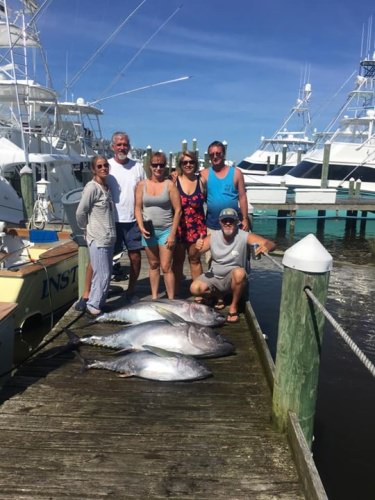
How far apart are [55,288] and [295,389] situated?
418cm

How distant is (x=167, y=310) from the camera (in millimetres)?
4293

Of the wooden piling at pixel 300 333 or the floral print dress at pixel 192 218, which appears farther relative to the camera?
the floral print dress at pixel 192 218

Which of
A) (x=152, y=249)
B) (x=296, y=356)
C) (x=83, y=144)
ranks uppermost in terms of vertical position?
(x=83, y=144)

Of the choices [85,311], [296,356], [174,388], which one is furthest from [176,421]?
[85,311]

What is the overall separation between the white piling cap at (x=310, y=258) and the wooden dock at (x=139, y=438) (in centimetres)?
113

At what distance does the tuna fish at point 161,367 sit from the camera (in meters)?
3.51

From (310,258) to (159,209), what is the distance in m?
2.36

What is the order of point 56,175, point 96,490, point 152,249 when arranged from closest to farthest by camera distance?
point 96,490 → point 152,249 → point 56,175

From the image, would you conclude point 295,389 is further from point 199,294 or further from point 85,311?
point 85,311

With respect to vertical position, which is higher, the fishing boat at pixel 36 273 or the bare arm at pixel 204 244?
the bare arm at pixel 204 244

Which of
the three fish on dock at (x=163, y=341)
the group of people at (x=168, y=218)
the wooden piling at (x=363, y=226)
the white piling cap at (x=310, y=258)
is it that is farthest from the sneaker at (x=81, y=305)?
the wooden piling at (x=363, y=226)

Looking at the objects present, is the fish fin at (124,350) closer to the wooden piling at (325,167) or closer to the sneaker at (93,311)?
the sneaker at (93,311)

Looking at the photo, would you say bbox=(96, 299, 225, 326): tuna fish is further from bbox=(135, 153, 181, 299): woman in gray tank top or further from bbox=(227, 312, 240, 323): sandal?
bbox=(135, 153, 181, 299): woman in gray tank top

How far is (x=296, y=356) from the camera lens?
9.02ft
